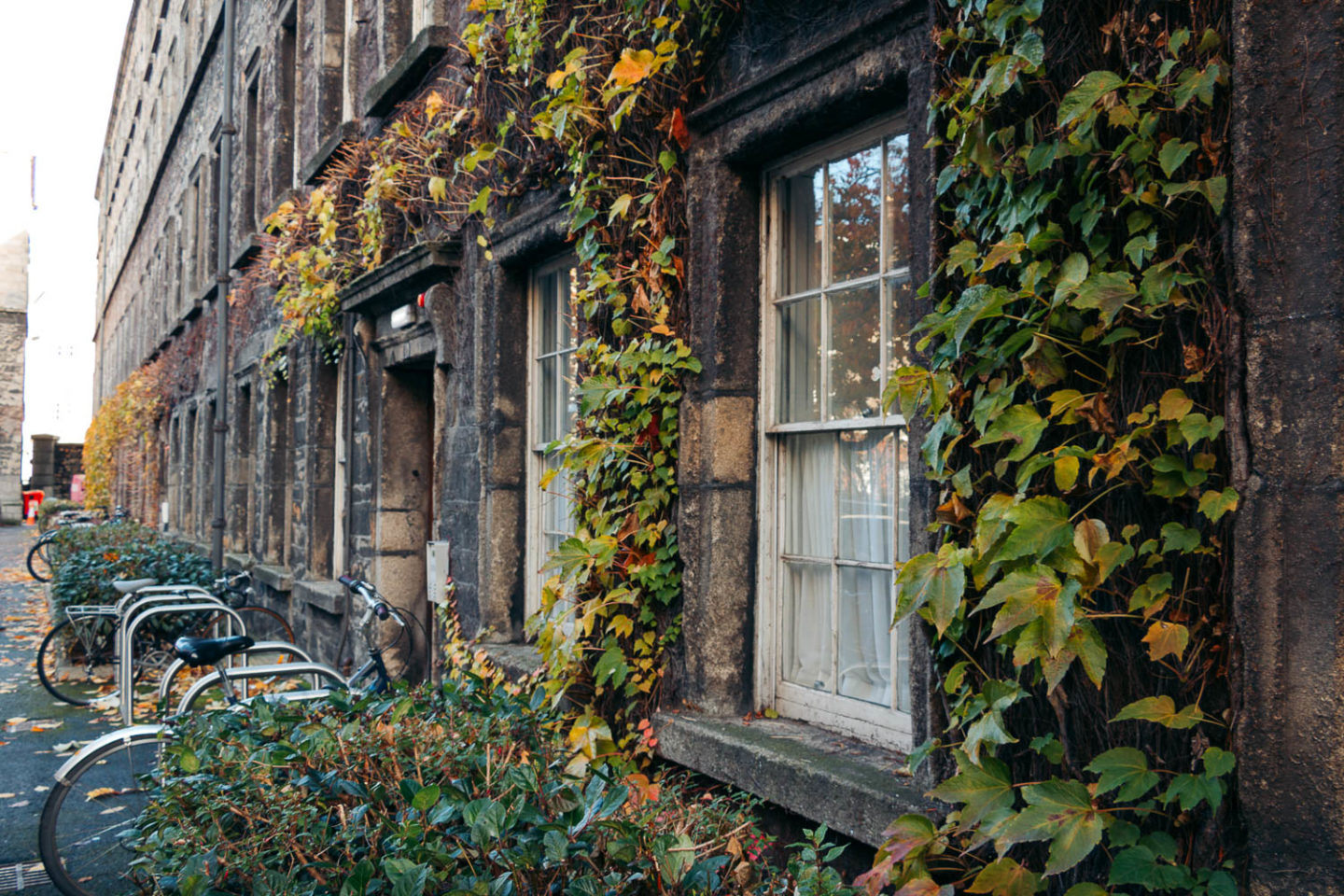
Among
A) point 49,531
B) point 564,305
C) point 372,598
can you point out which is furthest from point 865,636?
point 49,531

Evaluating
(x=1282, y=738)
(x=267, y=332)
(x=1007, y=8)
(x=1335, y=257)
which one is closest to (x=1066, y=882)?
(x=1282, y=738)

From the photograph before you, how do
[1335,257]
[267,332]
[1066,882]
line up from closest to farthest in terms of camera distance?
[1335,257] → [1066,882] → [267,332]

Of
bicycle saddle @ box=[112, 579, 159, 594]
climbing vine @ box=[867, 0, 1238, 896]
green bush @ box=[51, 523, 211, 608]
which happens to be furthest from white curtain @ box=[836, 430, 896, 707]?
green bush @ box=[51, 523, 211, 608]

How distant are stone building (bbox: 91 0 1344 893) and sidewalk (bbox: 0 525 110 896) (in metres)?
1.95

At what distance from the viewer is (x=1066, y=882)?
2404mm

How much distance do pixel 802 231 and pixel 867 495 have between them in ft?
3.25

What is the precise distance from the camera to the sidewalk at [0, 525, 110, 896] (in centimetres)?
506

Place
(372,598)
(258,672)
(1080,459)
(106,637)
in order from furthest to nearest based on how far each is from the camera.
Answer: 1. (106,637)
2. (372,598)
3. (258,672)
4. (1080,459)

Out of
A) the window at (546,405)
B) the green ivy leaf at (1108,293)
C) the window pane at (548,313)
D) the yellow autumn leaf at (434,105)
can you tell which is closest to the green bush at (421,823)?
the green ivy leaf at (1108,293)

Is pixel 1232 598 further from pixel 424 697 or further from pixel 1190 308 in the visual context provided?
pixel 424 697

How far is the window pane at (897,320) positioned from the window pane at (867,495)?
0.78ft

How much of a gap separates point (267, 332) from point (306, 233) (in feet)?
8.65

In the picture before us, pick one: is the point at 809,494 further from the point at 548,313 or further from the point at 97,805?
the point at 97,805

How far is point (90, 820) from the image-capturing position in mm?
4531
